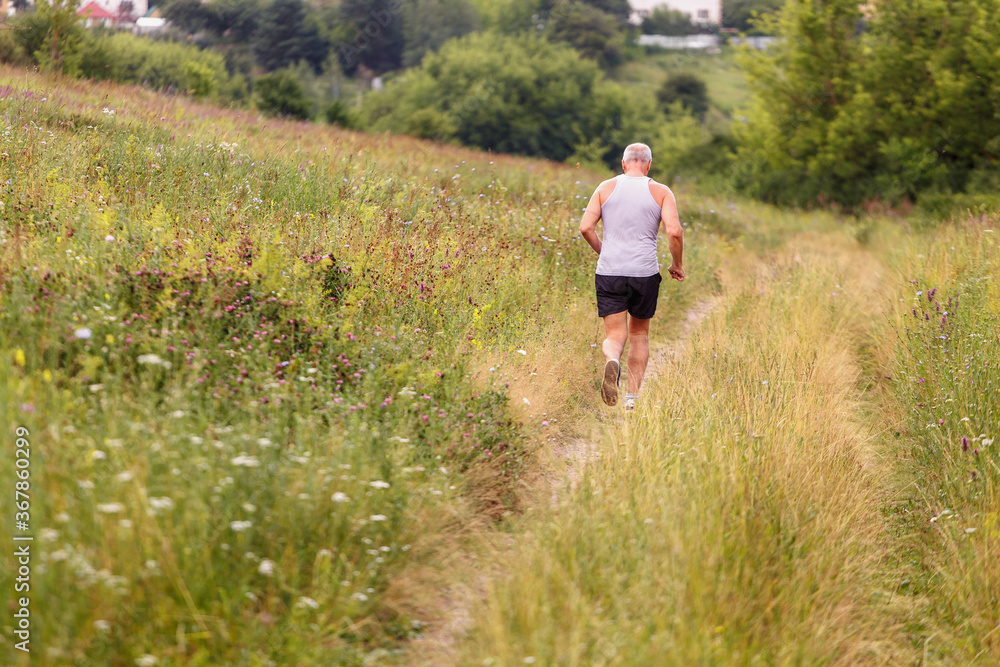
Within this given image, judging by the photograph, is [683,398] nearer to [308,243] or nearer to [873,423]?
[873,423]

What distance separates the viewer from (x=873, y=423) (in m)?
5.75

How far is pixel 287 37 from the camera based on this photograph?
5612 cm

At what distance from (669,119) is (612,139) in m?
10.5

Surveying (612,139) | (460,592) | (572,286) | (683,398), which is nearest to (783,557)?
(460,592)

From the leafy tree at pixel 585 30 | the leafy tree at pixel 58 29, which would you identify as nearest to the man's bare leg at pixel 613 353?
the leafy tree at pixel 58 29

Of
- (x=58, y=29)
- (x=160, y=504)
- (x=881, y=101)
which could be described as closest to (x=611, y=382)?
(x=160, y=504)

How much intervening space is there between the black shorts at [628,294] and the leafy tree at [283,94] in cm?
2968

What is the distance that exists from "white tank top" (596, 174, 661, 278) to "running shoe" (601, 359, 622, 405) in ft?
2.41

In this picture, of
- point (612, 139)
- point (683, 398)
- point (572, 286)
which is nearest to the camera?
point (683, 398)

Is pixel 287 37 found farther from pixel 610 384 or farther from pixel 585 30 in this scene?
pixel 610 384

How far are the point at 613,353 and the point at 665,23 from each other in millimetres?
116272

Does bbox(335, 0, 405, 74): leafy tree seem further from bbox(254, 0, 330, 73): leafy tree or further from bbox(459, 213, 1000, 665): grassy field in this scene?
bbox(459, 213, 1000, 665): grassy field

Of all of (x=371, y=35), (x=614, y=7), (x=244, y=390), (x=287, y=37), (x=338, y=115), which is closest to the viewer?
(x=244, y=390)

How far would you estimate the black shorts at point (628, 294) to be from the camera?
5.62 metres
